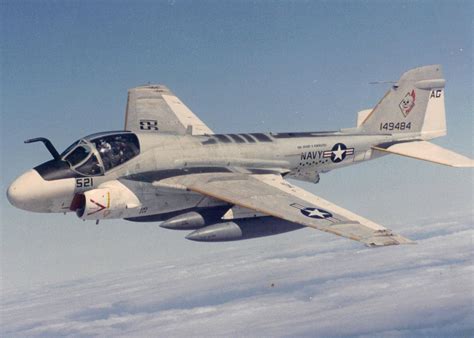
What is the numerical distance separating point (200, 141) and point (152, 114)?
5.09 metres

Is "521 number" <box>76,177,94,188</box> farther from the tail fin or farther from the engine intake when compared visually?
the tail fin

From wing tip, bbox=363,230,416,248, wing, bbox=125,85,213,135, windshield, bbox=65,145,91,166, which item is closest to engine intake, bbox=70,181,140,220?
windshield, bbox=65,145,91,166

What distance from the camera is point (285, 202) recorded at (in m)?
14.1

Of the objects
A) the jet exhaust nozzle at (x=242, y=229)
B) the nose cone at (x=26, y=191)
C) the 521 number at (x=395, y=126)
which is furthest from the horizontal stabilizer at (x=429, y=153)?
the nose cone at (x=26, y=191)

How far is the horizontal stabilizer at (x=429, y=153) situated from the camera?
1859 centimetres

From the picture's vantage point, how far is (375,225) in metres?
12.1

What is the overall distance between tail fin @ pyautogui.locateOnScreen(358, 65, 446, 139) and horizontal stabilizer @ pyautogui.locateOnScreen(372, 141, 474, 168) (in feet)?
2.68

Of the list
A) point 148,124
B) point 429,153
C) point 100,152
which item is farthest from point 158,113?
point 429,153

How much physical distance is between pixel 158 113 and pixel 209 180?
713 cm

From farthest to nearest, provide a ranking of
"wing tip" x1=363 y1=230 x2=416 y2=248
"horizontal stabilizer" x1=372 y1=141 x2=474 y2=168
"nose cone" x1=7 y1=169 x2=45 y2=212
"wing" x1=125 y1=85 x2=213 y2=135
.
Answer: "wing" x1=125 y1=85 x2=213 y2=135
"horizontal stabilizer" x1=372 y1=141 x2=474 y2=168
"nose cone" x1=7 y1=169 x2=45 y2=212
"wing tip" x1=363 y1=230 x2=416 y2=248

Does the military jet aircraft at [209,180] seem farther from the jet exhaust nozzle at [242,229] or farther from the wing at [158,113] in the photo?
the wing at [158,113]

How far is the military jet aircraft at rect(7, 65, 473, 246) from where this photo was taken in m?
13.8

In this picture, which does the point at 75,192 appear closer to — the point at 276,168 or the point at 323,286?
the point at 276,168

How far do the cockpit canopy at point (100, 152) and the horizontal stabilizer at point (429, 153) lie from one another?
10.8 m
